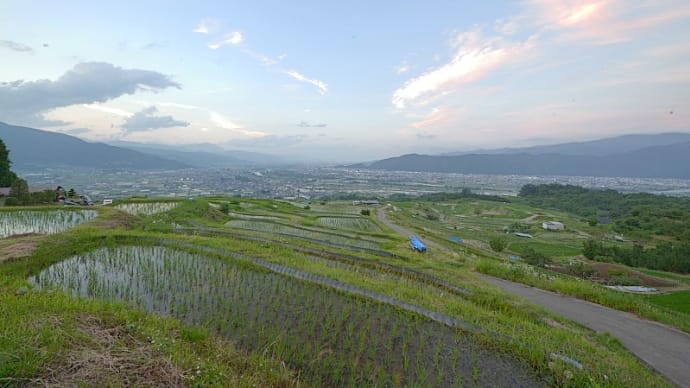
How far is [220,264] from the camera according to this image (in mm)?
Answer: 10922

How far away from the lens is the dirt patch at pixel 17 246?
9.86 metres

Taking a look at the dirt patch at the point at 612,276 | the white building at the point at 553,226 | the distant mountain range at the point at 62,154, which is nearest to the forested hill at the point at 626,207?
the white building at the point at 553,226

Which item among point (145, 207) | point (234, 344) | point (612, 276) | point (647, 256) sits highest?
point (145, 207)

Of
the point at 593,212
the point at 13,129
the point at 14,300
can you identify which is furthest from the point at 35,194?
the point at 13,129

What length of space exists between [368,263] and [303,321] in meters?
6.28

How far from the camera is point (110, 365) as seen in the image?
417cm

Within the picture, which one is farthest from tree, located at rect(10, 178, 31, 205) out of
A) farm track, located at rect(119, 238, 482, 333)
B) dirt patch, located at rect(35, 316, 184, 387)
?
dirt patch, located at rect(35, 316, 184, 387)

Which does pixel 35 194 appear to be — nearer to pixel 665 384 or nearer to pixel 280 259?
pixel 280 259

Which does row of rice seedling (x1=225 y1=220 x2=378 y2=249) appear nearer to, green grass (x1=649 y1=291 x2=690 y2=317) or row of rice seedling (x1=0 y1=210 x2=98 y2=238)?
row of rice seedling (x1=0 y1=210 x2=98 y2=238)

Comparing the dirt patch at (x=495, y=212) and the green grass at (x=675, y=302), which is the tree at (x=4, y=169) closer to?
the green grass at (x=675, y=302)

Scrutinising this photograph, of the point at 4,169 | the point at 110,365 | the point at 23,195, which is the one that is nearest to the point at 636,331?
the point at 110,365

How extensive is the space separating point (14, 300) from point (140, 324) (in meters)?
2.63

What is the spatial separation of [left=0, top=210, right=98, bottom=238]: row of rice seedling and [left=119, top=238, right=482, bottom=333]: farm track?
20.0 ft

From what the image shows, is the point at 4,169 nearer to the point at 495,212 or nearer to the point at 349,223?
the point at 349,223
